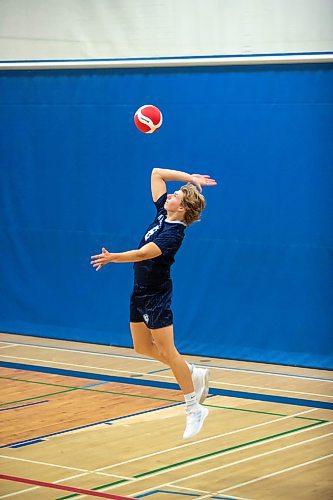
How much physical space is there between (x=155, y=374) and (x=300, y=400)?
183 centimetres

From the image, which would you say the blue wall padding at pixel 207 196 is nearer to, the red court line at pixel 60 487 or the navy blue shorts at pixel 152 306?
the navy blue shorts at pixel 152 306

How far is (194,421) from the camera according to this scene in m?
8.15

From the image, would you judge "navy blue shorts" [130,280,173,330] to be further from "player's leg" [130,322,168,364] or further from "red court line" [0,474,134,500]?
"red court line" [0,474,134,500]

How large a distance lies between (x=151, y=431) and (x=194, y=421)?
3.04 feet

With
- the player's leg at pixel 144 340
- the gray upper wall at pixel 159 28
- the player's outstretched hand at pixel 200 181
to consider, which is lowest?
the player's leg at pixel 144 340

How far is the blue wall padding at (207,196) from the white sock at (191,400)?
352 cm

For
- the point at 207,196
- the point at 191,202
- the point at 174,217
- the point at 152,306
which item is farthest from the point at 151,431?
the point at 207,196

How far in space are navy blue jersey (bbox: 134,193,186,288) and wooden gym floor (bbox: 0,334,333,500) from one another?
135 centimetres

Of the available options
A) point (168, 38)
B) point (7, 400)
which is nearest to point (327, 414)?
point (7, 400)

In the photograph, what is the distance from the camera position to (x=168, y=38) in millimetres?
12102

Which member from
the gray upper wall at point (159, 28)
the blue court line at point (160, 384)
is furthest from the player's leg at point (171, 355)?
the gray upper wall at point (159, 28)

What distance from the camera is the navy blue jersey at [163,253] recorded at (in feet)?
26.1

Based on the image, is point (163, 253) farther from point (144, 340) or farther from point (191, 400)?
point (191, 400)

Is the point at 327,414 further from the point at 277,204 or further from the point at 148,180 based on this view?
the point at 148,180
